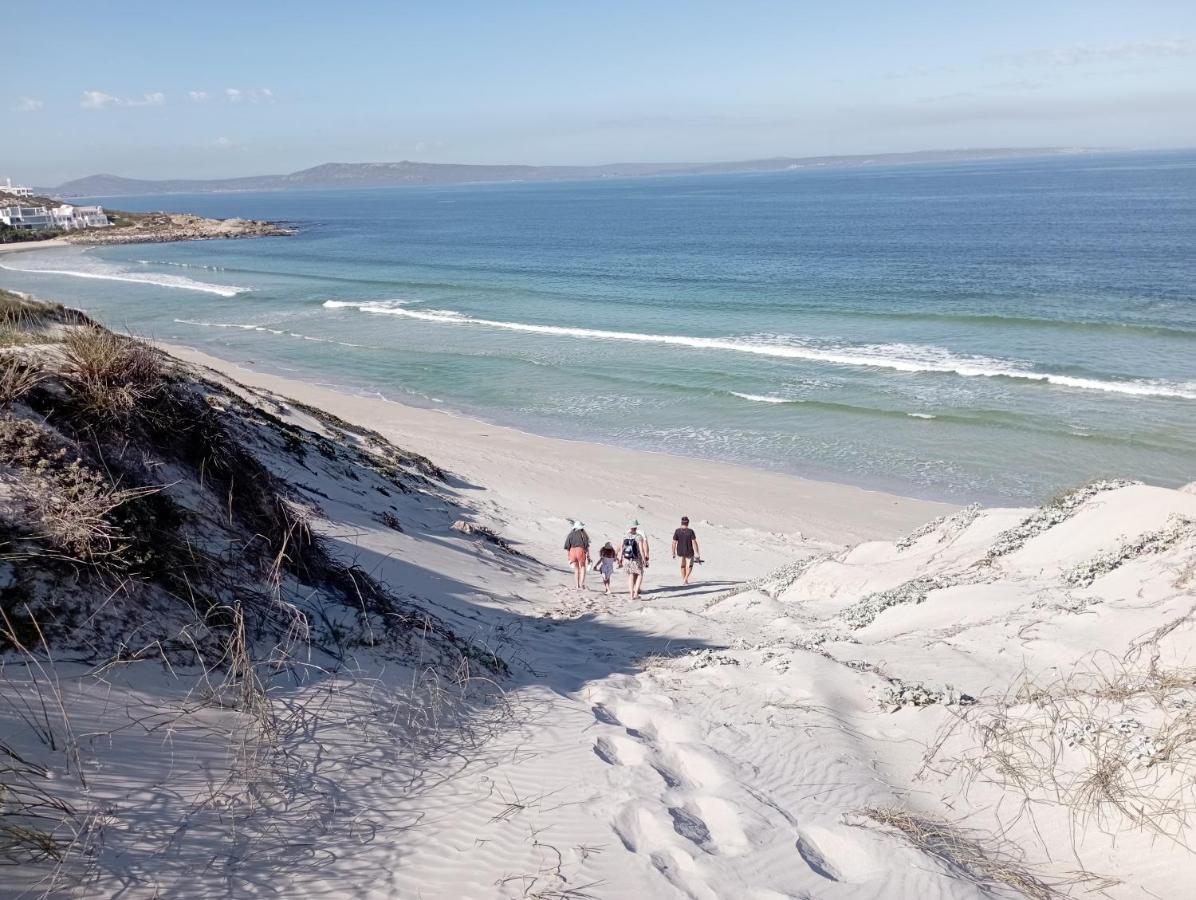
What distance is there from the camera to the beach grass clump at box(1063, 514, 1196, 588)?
25.5ft

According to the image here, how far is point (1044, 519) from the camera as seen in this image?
32.6 ft

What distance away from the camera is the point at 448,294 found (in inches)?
1906

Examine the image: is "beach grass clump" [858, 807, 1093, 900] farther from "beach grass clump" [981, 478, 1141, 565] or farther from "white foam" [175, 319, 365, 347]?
"white foam" [175, 319, 365, 347]

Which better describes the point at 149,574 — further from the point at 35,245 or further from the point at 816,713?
the point at 35,245

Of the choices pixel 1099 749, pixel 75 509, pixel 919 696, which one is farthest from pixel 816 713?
pixel 75 509

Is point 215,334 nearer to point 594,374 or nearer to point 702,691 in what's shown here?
→ point 594,374

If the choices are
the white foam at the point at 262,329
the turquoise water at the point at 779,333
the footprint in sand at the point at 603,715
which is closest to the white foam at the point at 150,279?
the turquoise water at the point at 779,333

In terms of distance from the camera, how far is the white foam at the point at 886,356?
82.8 feet

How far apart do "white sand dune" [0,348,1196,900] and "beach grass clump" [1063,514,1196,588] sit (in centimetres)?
3

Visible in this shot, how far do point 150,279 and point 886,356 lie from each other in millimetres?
51741

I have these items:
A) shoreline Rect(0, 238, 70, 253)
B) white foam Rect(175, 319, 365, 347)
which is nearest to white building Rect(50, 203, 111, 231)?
shoreline Rect(0, 238, 70, 253)

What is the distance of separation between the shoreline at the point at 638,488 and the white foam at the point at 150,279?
112 feet

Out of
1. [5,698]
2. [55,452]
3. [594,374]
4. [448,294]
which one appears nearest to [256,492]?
[55,452]

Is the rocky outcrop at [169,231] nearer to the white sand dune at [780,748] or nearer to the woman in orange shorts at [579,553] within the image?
the woman in orange shorts at [579,553]
